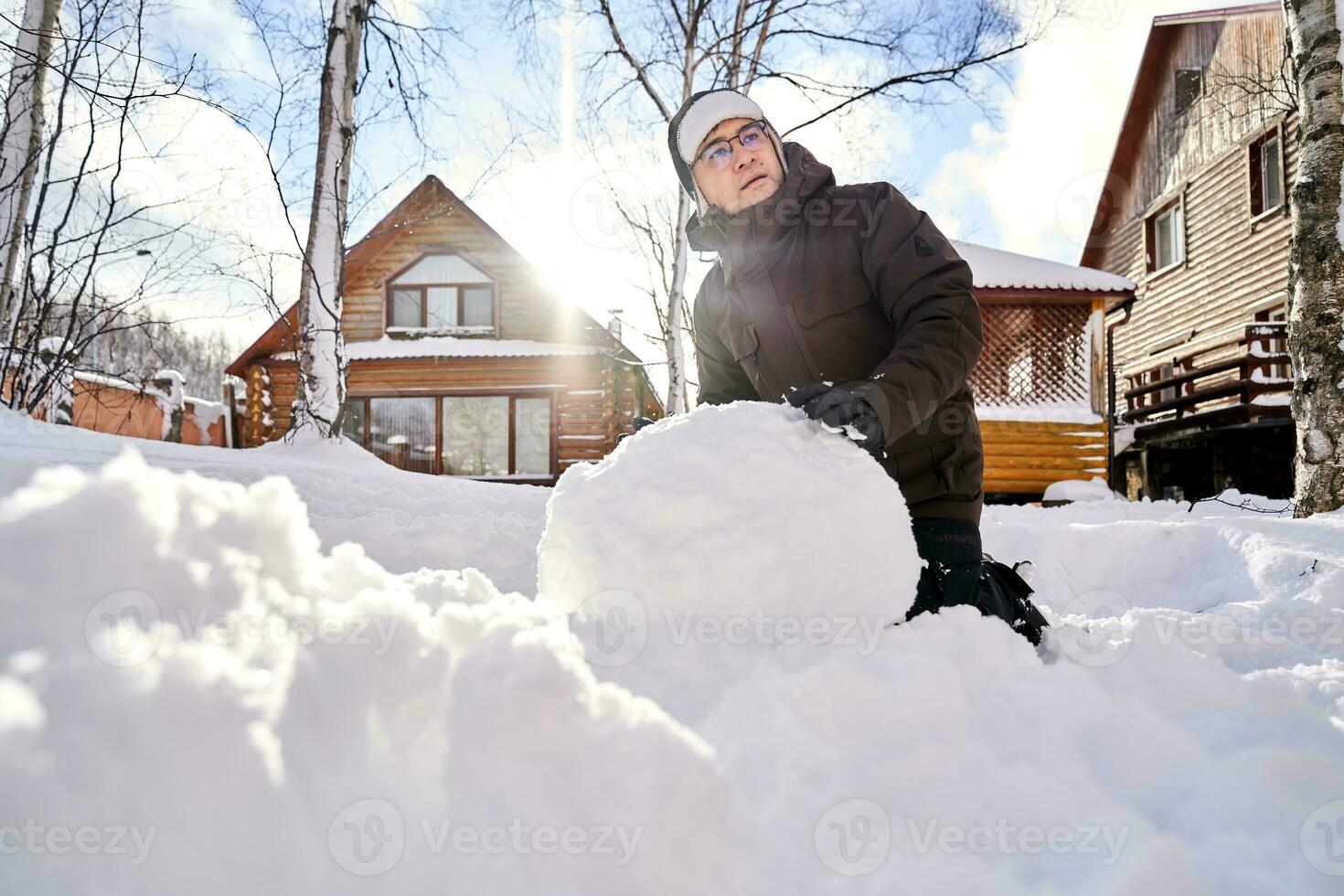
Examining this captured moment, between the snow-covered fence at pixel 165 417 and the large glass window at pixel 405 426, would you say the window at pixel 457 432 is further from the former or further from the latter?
the snow-covered fence at pixel 165 417

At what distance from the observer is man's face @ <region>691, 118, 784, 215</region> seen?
2049 millimetres

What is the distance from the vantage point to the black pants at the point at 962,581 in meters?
1.74

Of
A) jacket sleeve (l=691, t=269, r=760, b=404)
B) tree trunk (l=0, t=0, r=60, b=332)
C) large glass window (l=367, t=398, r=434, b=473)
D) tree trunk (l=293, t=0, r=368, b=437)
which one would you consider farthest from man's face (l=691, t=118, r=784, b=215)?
large glass window (l=367, t=398, r=434, b=473)

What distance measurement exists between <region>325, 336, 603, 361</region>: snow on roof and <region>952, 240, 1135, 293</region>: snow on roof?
6.83 metres

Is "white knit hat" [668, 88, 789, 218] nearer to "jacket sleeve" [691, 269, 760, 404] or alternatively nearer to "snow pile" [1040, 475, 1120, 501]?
"jacket sleeve" [691, 269, 760, 404]

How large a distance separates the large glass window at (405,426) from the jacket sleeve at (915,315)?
1356cm

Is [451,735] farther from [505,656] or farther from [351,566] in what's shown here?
[351,566]

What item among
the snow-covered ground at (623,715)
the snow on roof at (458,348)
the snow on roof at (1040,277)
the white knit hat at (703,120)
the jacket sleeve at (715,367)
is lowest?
the snow-covered ground at (623,715)

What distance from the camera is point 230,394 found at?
648 inches

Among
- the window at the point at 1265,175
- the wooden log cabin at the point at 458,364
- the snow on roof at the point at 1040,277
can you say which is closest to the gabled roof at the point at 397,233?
the wooden log cabin at the point at 458,364

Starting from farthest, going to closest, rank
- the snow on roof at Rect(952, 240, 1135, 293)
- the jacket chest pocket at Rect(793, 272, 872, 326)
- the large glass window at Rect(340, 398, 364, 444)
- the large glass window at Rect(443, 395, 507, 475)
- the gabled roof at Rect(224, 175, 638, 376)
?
the large glass window at Rect(340, 398, 364, 444) < the large glass window at Rect(443, 395, 507, 475) < the gabled roof at Rect(224, 175, 638, 376) < the snow on roof at Rect(952, 240, 1135, 293) < the jacket chest pocket at Rect(793, 272, 872, 326)

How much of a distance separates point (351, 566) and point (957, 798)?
97 cm

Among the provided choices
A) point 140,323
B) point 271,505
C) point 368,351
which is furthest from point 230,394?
point 271,505

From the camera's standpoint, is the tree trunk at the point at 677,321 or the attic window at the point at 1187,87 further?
the attic window at the point at 1187,87
